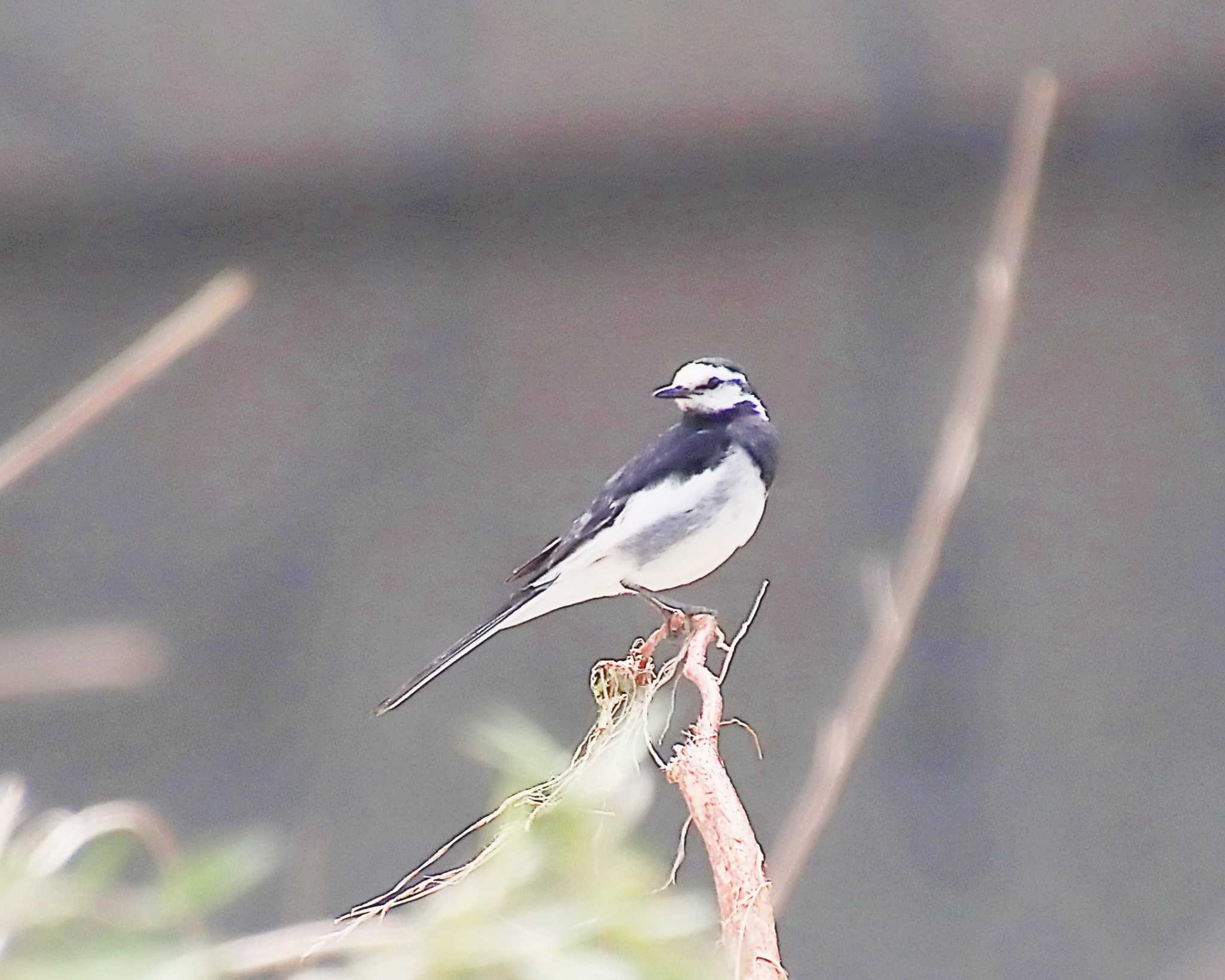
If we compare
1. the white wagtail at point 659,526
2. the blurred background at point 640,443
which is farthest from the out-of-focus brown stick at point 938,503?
the blurred background at point 640,443

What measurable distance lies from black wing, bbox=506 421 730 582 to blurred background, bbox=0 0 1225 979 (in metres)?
1.01

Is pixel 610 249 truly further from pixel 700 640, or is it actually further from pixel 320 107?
pixel 700 640

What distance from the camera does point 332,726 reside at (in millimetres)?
2723

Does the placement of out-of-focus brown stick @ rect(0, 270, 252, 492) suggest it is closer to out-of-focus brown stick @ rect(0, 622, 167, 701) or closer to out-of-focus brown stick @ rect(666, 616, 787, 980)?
out-of-focus brown stick @ rect(0, 622, 167, 701)

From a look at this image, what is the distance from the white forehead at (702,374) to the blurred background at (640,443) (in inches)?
37.3

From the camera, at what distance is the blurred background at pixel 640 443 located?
2586 mm

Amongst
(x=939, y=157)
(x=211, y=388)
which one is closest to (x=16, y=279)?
(x=211, y=388)

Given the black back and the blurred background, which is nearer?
the black back

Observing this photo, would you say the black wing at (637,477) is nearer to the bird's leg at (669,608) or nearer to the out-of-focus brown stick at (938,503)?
the bird's leg at (669,608)

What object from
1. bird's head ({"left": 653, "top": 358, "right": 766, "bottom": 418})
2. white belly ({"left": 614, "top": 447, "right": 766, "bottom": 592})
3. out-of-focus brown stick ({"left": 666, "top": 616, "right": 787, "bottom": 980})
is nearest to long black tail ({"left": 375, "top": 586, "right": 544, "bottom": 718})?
white belly ({"left": 614, "top": 447, "right": 766, "bottom": 592})

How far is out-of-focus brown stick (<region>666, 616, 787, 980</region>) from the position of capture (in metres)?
0.79

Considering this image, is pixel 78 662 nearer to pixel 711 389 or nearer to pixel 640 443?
A: pixel 711 389

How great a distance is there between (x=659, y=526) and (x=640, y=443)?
1.07 meters

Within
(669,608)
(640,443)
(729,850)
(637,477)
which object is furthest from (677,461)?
(640,443)
